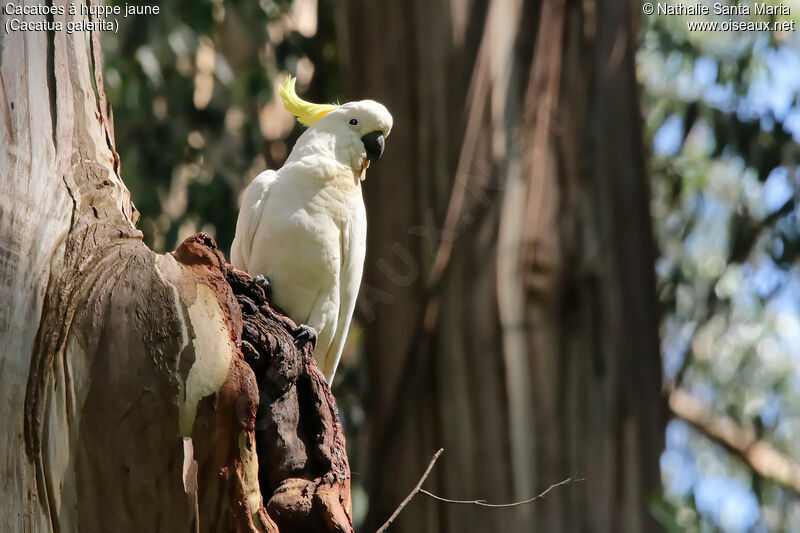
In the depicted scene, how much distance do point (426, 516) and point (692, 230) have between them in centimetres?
212

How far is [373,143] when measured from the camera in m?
2.15

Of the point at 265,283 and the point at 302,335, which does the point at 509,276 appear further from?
the point at 302,335

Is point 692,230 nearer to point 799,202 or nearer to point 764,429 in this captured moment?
point 799,202

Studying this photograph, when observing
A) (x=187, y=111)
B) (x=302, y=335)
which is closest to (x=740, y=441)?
(x=187, y=111)

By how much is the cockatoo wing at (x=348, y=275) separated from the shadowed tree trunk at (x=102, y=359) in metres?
0.63

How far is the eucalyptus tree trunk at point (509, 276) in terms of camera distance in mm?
3271

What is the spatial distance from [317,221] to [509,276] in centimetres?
143

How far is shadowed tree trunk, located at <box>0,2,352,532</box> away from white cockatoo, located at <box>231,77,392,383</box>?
19.2 inches

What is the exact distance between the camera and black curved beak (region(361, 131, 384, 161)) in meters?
2.15

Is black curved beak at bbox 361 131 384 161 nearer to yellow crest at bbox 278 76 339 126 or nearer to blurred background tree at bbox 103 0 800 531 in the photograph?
yellow crest at bbox 278 76 339 126

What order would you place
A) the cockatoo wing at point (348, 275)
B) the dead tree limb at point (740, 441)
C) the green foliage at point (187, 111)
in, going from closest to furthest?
the cockatoo wing at point (348, 275), the green foliage at point (187, 111), the dead tree limb at point (740, 441)

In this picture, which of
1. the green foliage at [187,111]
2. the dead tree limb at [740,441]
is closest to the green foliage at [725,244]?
the dead tree limb at [740,441]

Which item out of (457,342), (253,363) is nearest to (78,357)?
(253,363)

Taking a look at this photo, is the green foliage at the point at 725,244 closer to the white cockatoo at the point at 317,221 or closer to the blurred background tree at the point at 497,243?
the blurred background tree at the point at 497,243
